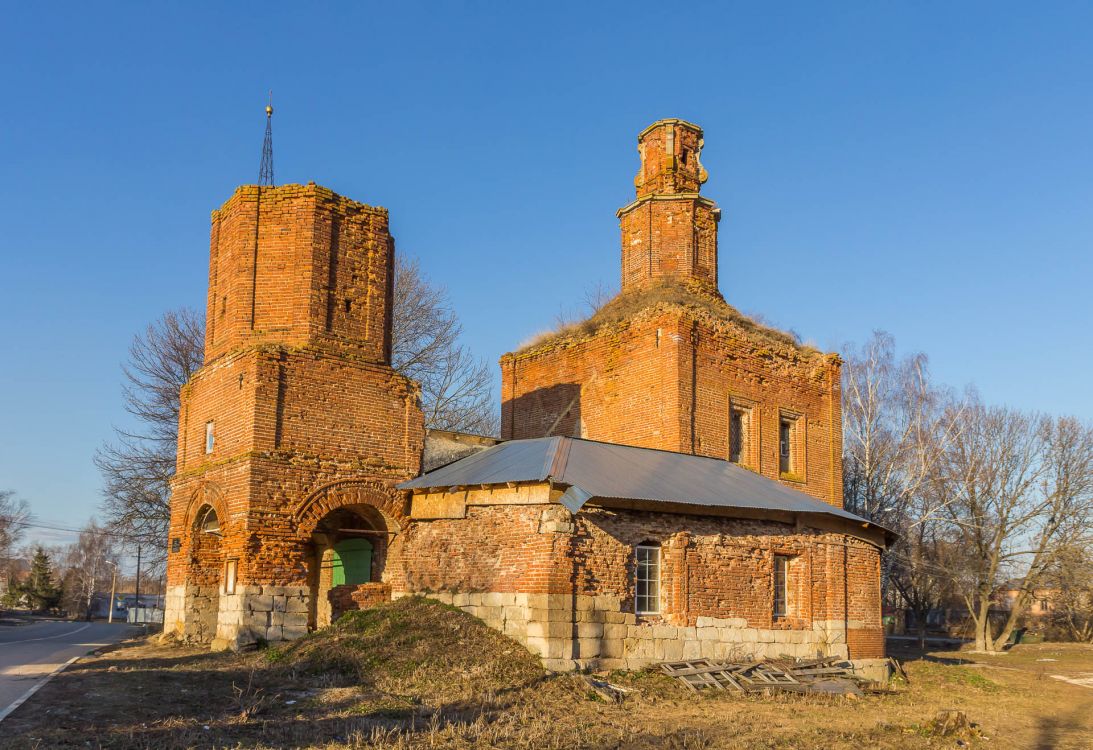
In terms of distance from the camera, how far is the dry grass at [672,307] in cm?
2220

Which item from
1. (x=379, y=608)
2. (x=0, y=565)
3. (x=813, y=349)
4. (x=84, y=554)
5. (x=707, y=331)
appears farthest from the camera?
(x=84, y=554)

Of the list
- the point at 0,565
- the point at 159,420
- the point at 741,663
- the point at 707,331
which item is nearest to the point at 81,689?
the point at 741,663

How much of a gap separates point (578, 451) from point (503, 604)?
10.5 ft

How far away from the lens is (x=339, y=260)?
19375 millimetres

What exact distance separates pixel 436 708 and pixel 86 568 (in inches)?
3266

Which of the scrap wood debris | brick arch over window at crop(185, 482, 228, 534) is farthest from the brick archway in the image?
the scrap wood debris

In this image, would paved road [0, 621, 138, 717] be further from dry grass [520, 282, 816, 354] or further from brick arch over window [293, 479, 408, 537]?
dry grass [520, 282, 816, 354]

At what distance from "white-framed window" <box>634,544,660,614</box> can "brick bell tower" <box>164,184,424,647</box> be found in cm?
479

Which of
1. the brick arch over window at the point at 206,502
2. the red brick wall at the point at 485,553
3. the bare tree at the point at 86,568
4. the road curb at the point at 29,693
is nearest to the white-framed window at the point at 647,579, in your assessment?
the red brick wall at the point at 485,553

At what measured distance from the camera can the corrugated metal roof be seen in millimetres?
15508

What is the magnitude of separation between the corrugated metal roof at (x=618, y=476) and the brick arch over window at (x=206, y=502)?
331 cm

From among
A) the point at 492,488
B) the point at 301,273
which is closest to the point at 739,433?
the point at 492,488

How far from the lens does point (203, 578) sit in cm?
1906

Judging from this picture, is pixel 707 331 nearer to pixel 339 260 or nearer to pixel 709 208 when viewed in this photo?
pixel 709 208
